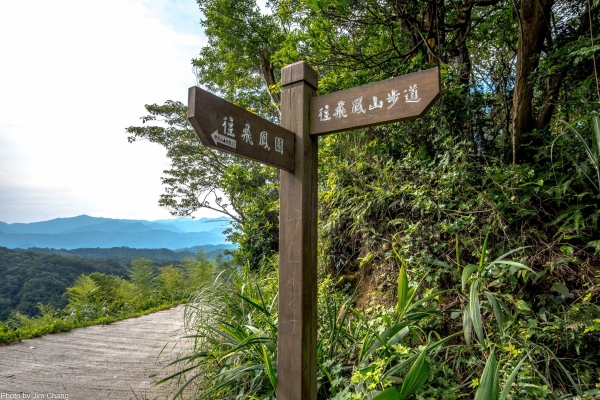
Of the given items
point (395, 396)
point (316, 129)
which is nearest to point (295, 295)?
point (395, 396)

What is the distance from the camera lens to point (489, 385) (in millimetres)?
1129

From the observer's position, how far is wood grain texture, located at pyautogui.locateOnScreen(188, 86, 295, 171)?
1.14 metres

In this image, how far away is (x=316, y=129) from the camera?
1601mm

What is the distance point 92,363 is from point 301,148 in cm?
300

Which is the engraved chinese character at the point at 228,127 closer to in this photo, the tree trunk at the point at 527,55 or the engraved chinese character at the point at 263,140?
the engraved chinese character at the point at 263,140

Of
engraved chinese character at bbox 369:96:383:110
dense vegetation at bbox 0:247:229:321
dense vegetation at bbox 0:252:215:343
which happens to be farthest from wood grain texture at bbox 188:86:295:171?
dense vegetation at bbox 0:247:229:321

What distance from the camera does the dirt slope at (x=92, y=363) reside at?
7.75ft

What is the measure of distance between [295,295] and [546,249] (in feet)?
5.13

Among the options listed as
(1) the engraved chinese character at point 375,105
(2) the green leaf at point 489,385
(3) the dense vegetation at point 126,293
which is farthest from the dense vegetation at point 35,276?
(2) the green leaf at point 489,385

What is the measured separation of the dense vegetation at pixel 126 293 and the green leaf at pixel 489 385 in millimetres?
4825

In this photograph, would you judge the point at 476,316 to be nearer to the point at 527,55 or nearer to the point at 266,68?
the point at 527,55

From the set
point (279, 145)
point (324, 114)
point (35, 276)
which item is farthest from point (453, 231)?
point (35, 276)

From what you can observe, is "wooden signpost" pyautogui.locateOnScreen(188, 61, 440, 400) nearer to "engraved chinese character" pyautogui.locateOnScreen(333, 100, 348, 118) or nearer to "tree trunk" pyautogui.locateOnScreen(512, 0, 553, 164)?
"engraved chinese character" pyautogui.locateOnScreen(333, 100, 348, 118)

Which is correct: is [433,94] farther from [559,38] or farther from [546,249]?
[559,38]
